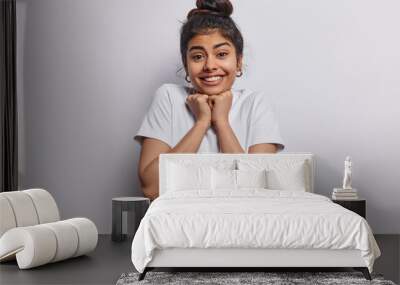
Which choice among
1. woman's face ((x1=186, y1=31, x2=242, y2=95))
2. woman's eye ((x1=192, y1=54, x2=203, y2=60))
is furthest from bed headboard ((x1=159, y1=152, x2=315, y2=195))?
woman's eye ((x1=192, y1=54, x2=203, y2=60))

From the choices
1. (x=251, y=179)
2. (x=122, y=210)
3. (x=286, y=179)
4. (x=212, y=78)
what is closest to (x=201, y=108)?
(x=212, y=78)

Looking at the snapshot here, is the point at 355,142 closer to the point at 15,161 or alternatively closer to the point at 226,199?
the point at 226,199

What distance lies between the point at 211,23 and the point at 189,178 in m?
1.65

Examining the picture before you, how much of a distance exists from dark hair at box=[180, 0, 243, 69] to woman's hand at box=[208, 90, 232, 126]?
44cm

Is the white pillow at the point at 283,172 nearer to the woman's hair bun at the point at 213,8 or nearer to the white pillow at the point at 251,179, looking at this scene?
the white pillow at the point at 251,179

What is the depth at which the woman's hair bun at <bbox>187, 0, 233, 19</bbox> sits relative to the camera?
6980 mm

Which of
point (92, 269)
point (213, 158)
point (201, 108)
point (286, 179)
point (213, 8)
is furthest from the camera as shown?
point (213, 8)

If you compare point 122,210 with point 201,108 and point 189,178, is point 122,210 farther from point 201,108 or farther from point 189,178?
point 201,108

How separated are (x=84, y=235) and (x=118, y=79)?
2.02 m

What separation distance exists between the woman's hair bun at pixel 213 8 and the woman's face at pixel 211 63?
24 cm

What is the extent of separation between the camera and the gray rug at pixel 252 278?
4.69 m

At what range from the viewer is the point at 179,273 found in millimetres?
5008

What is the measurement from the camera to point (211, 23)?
6.95 m

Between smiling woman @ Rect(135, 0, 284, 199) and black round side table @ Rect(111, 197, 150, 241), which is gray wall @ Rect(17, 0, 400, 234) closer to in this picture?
smiling woman @ Rect(135, 0, 284, 199)
